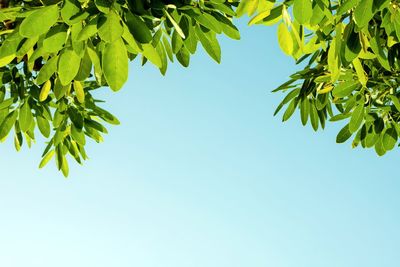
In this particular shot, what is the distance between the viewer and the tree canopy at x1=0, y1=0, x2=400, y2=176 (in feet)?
7.15

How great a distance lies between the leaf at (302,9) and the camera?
229 cm

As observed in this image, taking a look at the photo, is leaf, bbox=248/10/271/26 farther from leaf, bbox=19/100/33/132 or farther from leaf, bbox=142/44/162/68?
leaf, bbox=19/100/33/132

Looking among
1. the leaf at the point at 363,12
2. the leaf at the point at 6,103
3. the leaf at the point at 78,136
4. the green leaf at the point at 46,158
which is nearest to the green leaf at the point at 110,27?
the leaf at the point at 363,12

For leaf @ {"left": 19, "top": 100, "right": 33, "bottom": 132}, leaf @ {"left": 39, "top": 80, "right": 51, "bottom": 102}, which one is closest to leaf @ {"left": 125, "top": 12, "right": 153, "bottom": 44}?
leaf @ {"left": 39, "top": 80, "right": 51, "bottom": 102}

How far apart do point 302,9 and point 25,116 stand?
85.5 inches

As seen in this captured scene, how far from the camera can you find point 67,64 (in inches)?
90.8

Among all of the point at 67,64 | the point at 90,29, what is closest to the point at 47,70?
the point at 67,64

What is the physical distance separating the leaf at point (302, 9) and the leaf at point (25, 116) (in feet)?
6.95

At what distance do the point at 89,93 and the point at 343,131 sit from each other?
6.40 feet

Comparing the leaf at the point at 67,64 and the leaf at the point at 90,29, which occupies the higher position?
the leaf at the point at 90,29

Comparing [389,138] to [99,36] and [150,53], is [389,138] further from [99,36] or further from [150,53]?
[99,36]

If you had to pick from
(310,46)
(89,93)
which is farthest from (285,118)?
(89,93)

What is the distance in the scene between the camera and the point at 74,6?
2207 mm

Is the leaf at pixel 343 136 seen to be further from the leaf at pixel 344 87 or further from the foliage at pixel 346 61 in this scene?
the leaf at pixel 344 87
